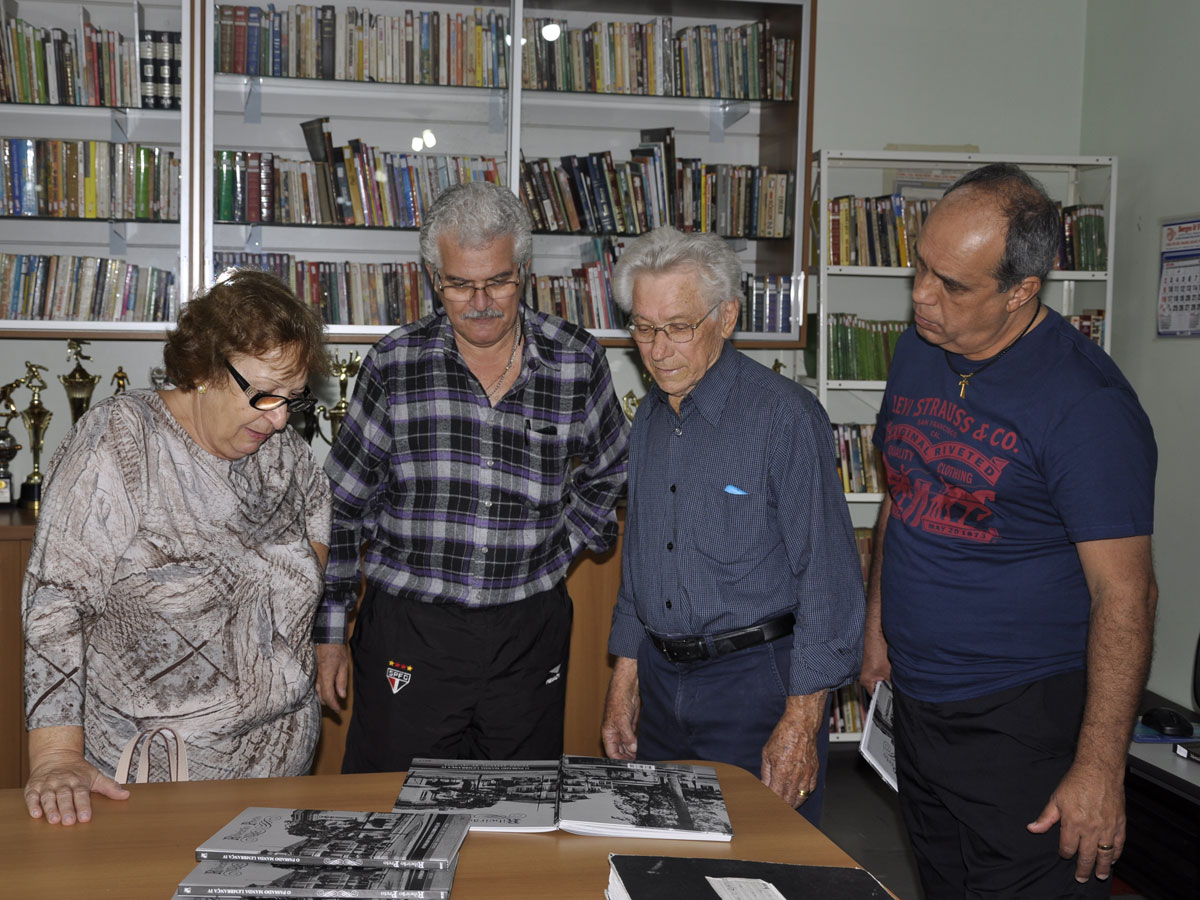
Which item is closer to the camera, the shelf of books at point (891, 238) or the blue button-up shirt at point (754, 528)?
the blue button-up shirt at point (754, 528)

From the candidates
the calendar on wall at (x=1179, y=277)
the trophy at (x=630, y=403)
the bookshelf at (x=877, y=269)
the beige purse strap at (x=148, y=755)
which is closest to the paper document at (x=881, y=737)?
the beige purse strap at (x=148, y=755)

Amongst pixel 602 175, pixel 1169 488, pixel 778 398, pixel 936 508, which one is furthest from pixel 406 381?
pixel 1169 488

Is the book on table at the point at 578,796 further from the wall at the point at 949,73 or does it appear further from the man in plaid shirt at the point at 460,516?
the wall at the point at 949,73

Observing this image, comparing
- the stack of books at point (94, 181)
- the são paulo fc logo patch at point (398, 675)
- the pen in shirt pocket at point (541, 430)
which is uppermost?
the stack of books at point (94, 181)

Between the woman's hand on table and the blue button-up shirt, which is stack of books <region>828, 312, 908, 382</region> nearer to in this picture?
the blue button-up shirt

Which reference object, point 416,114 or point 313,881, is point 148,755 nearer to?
point 313,881

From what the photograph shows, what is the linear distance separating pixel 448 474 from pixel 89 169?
2.09 meters

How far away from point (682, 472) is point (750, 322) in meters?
1.87

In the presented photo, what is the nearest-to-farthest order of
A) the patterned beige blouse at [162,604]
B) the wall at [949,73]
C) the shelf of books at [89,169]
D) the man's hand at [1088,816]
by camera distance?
the patterned beige blouse at [162,604]
the man's hand at [1088,816]
the shelf of books at [89,169]
the wall at [949,73]

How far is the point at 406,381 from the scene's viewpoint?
2318mm

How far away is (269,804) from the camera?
1498mm

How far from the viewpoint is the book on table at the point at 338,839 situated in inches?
50.7

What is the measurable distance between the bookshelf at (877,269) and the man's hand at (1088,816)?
83.5 inches

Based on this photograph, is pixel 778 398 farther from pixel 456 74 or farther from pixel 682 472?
pixel 456 74
